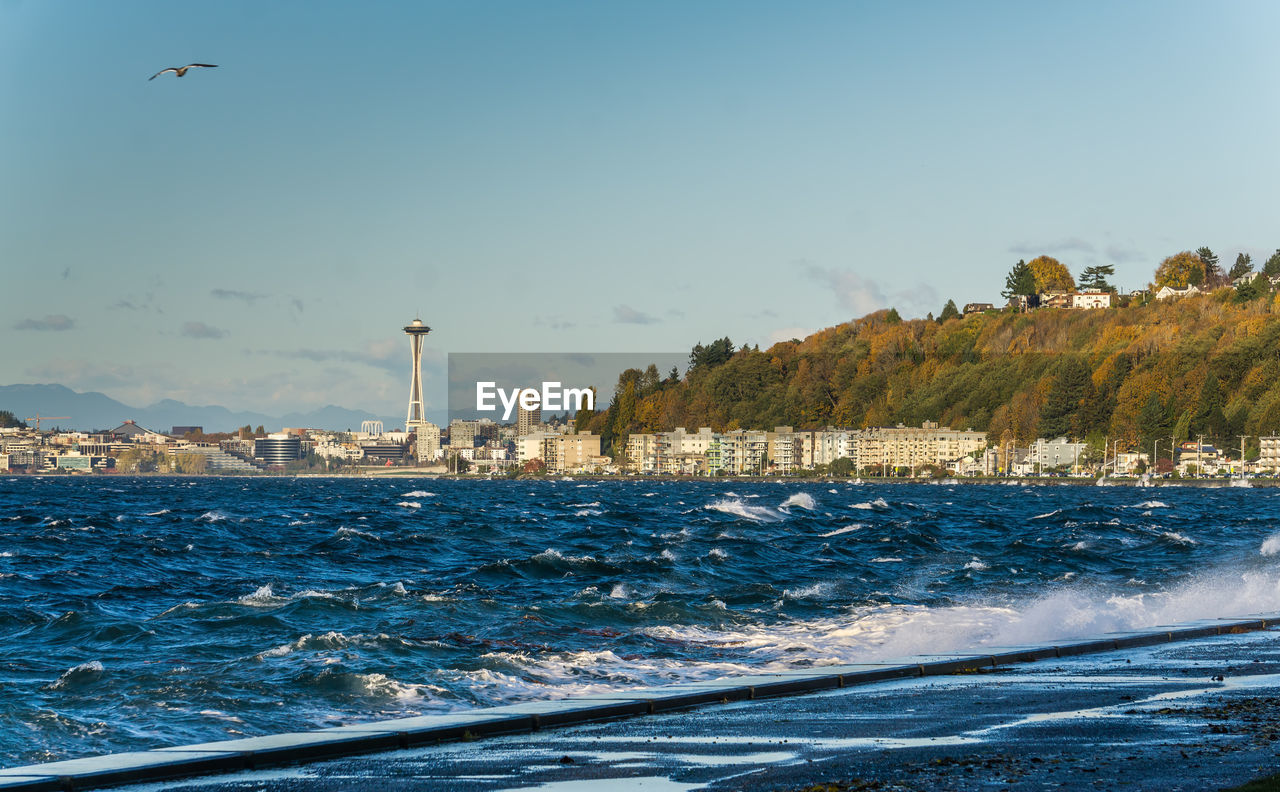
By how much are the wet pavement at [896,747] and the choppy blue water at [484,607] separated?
5.23 m

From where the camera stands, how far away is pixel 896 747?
41.9 ft

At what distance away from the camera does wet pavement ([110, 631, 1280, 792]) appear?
11.3 m

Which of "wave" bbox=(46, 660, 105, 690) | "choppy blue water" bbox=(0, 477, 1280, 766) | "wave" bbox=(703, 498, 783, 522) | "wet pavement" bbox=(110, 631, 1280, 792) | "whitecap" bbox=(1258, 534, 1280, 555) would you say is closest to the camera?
"wet pavement" bbox=(110, 631, 1280, 792)

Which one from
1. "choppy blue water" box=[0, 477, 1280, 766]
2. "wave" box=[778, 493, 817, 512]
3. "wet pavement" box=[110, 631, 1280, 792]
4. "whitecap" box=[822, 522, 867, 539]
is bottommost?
"wave" box=[778, 493, 817, 512]

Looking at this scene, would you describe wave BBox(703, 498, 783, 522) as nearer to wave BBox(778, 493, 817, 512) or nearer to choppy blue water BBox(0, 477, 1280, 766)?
wave BBox(778, 493, 817, 512)

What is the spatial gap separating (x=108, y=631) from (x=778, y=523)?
2073 inches

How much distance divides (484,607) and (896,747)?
20.6m

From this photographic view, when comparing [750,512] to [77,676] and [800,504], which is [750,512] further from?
[77,676]

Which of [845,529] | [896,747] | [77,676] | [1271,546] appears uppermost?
[896,747]

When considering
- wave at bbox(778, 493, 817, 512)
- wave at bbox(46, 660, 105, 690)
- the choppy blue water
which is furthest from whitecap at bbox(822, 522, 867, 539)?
wave at bbox(46, 660, 105, 690)

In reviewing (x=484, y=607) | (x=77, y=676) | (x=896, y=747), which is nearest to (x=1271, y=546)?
(x=484, y=607)

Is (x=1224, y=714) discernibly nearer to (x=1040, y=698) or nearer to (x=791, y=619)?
(x=1040, y=698)

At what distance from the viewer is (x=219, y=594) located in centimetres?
3591

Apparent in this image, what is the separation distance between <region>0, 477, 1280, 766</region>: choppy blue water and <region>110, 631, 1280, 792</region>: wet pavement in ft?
17.2
